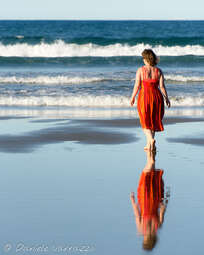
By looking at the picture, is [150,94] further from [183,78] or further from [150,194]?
[183,78]

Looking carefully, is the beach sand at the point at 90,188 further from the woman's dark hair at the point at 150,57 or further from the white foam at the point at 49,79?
the white foam at the point at 49,79

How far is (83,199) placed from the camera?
17.1 ft

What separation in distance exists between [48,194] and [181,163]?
76.2 inches

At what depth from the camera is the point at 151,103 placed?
7855 mm

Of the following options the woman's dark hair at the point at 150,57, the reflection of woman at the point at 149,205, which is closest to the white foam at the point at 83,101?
the woman's dark hair at the point at 150,57

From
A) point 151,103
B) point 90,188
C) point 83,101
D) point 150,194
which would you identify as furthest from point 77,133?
point 83,101

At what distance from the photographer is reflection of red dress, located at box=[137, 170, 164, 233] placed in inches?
187

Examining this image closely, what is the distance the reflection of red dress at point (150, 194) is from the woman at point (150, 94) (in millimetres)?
1571

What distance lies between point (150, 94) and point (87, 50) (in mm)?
30423

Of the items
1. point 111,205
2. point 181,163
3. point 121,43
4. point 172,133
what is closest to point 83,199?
point 111,205

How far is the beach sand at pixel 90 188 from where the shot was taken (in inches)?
163

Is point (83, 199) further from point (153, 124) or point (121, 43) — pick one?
point (121, 43)

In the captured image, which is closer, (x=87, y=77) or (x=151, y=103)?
(x=151, y=103)

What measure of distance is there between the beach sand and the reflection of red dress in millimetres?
73
